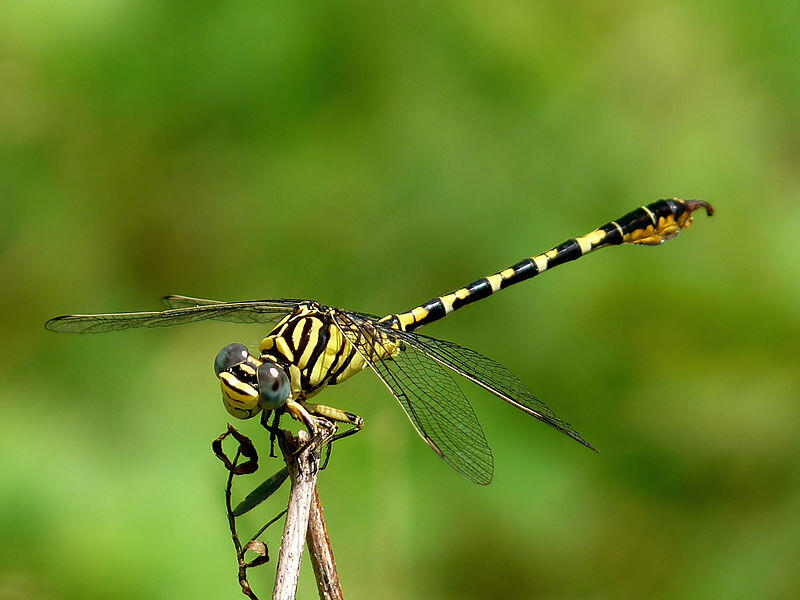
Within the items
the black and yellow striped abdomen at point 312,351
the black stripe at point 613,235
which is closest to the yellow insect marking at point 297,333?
the black and yellow striped abdomen at point 312,351

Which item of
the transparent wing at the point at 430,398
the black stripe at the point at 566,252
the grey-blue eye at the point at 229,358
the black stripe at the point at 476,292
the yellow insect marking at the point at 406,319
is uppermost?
the black stripe at the point at 566,252

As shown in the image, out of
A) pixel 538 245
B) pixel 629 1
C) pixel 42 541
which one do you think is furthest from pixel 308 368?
pixel 629 1

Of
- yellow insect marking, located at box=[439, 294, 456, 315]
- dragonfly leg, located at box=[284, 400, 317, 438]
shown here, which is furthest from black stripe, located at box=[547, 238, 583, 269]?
dragonfly leg, located at box=[284, 400, 317, 438]

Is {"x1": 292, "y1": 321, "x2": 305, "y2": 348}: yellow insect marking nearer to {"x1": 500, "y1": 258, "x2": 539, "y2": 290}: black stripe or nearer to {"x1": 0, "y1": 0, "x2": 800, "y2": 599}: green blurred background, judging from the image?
{"x1": 0, "y1": 0, "x2": 800, "y2": 599}: green blurred background

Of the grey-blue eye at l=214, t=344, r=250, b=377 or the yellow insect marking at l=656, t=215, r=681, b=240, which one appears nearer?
the grey-blue eye at l=214, t=344, r=250, b=377

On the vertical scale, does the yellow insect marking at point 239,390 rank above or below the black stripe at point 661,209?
below

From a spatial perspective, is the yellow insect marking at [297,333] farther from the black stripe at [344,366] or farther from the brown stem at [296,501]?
the brown stem at [296,501]

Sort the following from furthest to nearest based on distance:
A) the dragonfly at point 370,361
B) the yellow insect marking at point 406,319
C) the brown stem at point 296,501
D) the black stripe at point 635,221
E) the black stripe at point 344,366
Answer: the black stripe at point 635,221 < the yellow insect marking at point 406,319 < the black stripe at point 344,366 < the dragonfly at point 370,361 < the brown stem at point 296,501
